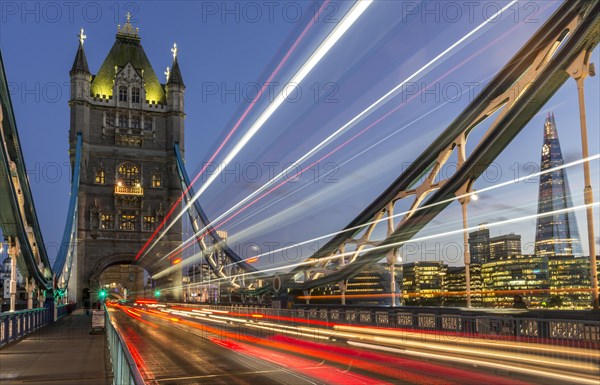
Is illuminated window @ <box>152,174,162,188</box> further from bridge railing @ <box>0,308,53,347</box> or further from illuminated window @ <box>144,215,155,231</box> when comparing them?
bridge railing @ <box>0,308,53,347</box>

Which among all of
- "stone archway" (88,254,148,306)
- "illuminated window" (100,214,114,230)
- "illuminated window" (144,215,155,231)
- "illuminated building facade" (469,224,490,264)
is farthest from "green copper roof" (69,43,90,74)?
"illuminated building facade" (469,224,490,264)

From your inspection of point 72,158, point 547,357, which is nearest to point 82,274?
point 72,158

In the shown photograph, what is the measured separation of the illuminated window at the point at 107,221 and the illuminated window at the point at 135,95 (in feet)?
57.4

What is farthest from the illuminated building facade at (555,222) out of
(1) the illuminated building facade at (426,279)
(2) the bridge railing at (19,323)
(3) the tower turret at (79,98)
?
(2) the bridge railing at (19,323)

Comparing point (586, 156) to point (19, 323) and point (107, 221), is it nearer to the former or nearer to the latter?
point (19, 323)

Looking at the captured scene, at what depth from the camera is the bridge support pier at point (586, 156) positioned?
14766mm

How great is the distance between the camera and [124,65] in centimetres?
9250

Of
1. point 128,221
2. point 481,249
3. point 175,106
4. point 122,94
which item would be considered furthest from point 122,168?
point 481,249

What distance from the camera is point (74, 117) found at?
8538cm

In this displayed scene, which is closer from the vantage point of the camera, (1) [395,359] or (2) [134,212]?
(1) [395,359]

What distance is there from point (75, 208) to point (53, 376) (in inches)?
2922

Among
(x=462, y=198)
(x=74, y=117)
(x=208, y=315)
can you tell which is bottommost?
(x=208, y=315)

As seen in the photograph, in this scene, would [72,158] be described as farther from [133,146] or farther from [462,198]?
[462,198]

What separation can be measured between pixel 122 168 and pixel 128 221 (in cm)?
740
